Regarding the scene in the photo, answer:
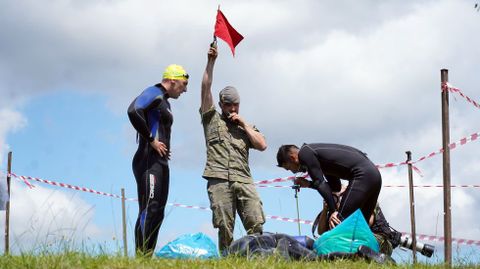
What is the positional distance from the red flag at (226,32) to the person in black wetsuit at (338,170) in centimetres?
183

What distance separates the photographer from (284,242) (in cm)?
730

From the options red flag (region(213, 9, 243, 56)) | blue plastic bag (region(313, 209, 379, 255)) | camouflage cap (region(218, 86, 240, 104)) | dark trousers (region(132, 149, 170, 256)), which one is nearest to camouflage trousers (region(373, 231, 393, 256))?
blue plastic bag (region(313, 209, 379, 255))

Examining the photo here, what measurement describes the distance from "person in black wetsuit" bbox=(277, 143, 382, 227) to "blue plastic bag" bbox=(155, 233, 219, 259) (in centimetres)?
111

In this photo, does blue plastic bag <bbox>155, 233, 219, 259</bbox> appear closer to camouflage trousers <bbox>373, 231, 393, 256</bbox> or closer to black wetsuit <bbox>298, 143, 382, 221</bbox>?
black wetsuit <bbox>298, 143, 382, 221</bbox>

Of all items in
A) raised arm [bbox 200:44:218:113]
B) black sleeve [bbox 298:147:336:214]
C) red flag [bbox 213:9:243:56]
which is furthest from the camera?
red flag [bbox 213:9:243:56]

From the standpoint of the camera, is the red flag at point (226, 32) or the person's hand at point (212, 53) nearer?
the person's hand at point (212, 53)

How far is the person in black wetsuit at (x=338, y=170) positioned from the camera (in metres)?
7.60

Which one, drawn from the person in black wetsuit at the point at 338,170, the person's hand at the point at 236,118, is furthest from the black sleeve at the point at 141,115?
the person in black wetsuit at the point at 338,170

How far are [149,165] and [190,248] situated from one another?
96 centimetres

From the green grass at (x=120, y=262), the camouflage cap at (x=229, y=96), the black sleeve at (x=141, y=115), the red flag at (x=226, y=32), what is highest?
the red flag at (x=226, y=32)

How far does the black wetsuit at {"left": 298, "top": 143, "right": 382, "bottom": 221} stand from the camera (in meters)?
7.59

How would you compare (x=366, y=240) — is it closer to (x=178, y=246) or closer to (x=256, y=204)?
(x=256, y=204)

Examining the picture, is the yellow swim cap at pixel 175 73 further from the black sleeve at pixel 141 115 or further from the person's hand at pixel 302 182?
the person's hand at pixel 302 182

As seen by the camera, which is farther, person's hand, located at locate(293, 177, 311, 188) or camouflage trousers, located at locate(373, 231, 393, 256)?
camouflage trousers, located at locate(373, 231, 393, 256)
